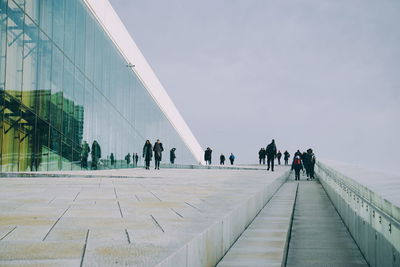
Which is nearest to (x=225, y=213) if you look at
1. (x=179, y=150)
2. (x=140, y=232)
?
(x=140, y=232)

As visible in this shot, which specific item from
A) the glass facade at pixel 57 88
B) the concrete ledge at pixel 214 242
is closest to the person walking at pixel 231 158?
the glass facade at pixel 57 88

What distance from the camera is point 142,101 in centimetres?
3878

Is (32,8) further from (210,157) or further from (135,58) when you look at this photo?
(210,157)

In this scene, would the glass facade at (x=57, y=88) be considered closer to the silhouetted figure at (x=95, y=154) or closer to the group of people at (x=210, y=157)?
the silhouetted figure at (x=95, y=154)

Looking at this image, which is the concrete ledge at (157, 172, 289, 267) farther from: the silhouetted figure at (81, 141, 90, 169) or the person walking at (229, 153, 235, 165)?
the person walking at (229, 153, 235, 165)

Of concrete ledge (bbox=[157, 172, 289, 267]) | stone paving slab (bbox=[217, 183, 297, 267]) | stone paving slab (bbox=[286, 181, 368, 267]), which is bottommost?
stone paving slab (bbox=[286, 181, 368, 267])

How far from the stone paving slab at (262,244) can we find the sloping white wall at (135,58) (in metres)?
19.2

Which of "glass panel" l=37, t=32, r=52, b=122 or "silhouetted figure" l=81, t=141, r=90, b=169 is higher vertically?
"glass panel" l=37, t=32, r=52, b=122

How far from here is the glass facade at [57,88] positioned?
16.7 m

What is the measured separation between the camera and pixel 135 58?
35.6 meters

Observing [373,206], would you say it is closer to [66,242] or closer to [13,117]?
[66,242]

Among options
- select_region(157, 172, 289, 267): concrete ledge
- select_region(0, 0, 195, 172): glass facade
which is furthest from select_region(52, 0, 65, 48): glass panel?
select_region(157, 172, 289, 267): concrete ledge

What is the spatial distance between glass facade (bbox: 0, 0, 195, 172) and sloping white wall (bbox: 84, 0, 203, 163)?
1.94ft

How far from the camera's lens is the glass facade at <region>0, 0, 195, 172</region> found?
16.7m
